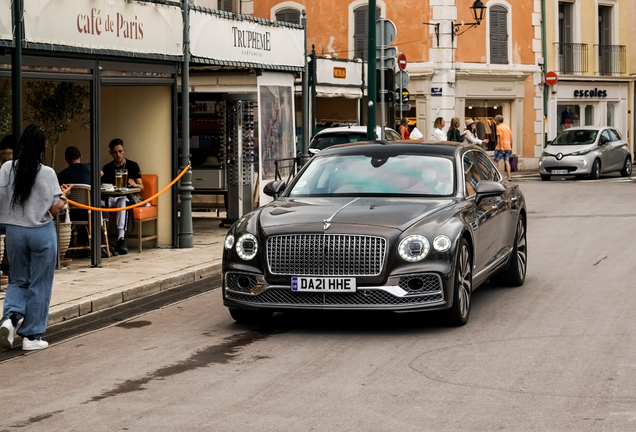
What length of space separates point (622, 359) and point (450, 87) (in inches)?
1304

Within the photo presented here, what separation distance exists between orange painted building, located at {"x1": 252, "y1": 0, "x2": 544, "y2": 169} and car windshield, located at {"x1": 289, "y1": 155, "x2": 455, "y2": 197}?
97.0 ft

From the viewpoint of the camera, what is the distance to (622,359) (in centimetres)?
805

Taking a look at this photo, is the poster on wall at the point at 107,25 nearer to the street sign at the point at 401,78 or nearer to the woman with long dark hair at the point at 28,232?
the woman with long dark hair at the point at 28,232

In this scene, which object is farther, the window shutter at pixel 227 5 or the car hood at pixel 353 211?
the window shutter at pixel 227 5

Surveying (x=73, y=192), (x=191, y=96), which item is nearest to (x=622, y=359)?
(x=73, y=192)

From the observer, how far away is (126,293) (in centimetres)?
1159

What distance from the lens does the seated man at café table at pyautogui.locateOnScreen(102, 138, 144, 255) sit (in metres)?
15.1

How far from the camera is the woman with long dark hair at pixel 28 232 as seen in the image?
8703 mm

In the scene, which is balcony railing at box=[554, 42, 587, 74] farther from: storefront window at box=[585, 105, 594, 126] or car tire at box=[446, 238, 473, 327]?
car tire at box=[446, 238, 473, 327]

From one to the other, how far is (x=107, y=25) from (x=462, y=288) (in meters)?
6.41

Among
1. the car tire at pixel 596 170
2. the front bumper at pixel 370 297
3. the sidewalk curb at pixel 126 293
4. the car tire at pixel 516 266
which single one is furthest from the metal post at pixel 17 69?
the car tire at pixel 596 170

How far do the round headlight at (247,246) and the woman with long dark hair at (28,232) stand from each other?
1.47m

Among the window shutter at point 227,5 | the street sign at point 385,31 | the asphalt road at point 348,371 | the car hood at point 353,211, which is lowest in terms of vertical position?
the asphalt road at point 348,371

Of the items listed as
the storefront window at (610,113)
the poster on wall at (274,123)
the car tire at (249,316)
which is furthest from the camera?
the storefront window at (610,113)
